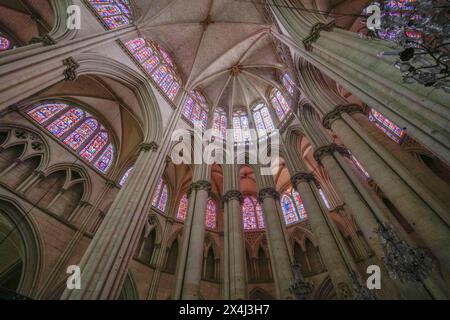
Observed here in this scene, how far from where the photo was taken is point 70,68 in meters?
7.27

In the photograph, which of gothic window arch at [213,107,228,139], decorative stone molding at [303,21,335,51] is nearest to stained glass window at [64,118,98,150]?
gothic window arch at [213,107,228,139]

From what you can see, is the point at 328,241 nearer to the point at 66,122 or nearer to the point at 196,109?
the point at 196,109

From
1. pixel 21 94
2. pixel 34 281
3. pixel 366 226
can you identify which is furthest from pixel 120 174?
pixel 366 226

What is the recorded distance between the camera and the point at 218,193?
18078 millimetres

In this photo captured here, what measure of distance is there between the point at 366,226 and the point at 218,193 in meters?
12.9

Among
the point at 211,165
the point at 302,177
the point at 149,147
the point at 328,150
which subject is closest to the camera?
the point at 328,150

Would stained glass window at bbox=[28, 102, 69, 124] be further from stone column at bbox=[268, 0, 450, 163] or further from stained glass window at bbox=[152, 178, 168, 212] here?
stone column at bbox=[268, 0, 450, 163]

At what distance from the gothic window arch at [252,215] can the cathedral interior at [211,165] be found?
0.37ft

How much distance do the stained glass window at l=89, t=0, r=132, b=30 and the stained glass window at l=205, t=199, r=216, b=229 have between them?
39.5 ft

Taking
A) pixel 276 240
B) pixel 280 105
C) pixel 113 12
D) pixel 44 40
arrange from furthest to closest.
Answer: pixel 280 105 < pixel 113 12 < pixel 276 240 < pixel 44 40

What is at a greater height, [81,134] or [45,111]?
[81,134]

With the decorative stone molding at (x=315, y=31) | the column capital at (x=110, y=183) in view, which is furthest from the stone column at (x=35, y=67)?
the decorative stone molding at (x=315, y=31)

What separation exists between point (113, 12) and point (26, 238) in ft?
36.1

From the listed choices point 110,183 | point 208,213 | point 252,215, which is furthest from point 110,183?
point 252,215
